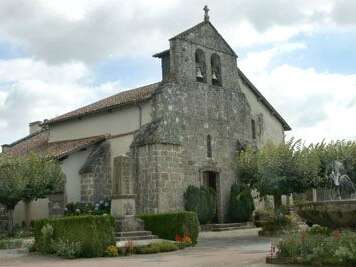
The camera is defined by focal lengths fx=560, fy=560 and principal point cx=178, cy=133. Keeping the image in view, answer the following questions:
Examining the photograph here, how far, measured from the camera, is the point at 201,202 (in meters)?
28.8

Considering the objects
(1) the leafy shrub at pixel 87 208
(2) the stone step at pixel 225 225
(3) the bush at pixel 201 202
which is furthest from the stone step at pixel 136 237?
(2) the stone step at pixel 225 225

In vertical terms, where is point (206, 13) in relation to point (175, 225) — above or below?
above

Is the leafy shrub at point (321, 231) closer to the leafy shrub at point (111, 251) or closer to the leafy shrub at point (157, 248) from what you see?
the leafy shrub at point (157, 248)

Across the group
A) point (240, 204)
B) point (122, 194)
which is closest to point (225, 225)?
point (240, 204)

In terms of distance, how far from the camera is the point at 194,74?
30203 mm

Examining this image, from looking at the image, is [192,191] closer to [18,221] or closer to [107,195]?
[107,195]

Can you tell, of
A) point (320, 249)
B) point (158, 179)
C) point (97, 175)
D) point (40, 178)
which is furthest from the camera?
point (97, 175)

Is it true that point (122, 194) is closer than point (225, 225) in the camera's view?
Yes

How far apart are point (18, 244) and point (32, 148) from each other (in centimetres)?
1494

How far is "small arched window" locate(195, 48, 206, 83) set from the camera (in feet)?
101

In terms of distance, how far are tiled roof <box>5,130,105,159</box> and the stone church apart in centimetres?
13

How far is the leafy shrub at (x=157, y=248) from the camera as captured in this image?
17797 mm

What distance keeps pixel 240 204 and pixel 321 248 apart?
18776 millimetres

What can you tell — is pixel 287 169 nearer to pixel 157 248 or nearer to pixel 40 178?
pixel 157 248
